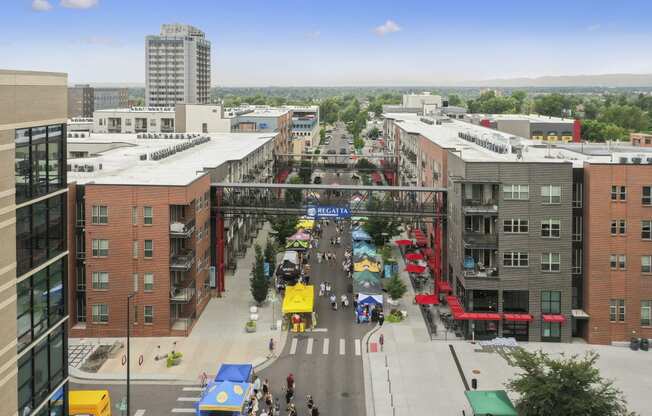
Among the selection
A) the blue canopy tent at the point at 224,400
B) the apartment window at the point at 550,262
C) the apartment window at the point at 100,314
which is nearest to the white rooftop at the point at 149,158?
the apartment window at the point at 100,314

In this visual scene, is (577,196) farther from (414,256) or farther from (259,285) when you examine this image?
(259,285)

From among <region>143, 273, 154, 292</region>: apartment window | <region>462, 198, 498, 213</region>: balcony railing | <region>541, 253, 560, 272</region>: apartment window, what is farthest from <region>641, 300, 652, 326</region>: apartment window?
<region>143, 273, 154, 292</region>: apartment window

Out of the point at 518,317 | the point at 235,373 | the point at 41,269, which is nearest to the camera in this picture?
the point at 41,269

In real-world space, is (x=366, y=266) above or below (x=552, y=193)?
below

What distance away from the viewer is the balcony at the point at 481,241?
2048 inches

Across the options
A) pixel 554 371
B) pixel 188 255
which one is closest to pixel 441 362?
pixel 554 371

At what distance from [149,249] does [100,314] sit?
6268mm

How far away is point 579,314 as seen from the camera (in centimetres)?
5150

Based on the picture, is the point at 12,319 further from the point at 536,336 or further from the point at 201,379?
the point at 536,336

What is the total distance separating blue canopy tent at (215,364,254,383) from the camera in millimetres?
40312

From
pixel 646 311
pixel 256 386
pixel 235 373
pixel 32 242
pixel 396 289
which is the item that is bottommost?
pixel 256 386

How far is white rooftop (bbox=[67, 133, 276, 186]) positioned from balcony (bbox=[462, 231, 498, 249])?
74.1ft

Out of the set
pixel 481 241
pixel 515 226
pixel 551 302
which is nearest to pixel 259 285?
pixel 481 241

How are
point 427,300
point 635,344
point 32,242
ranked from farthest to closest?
point 427,300, point 635,344, point 32,242
